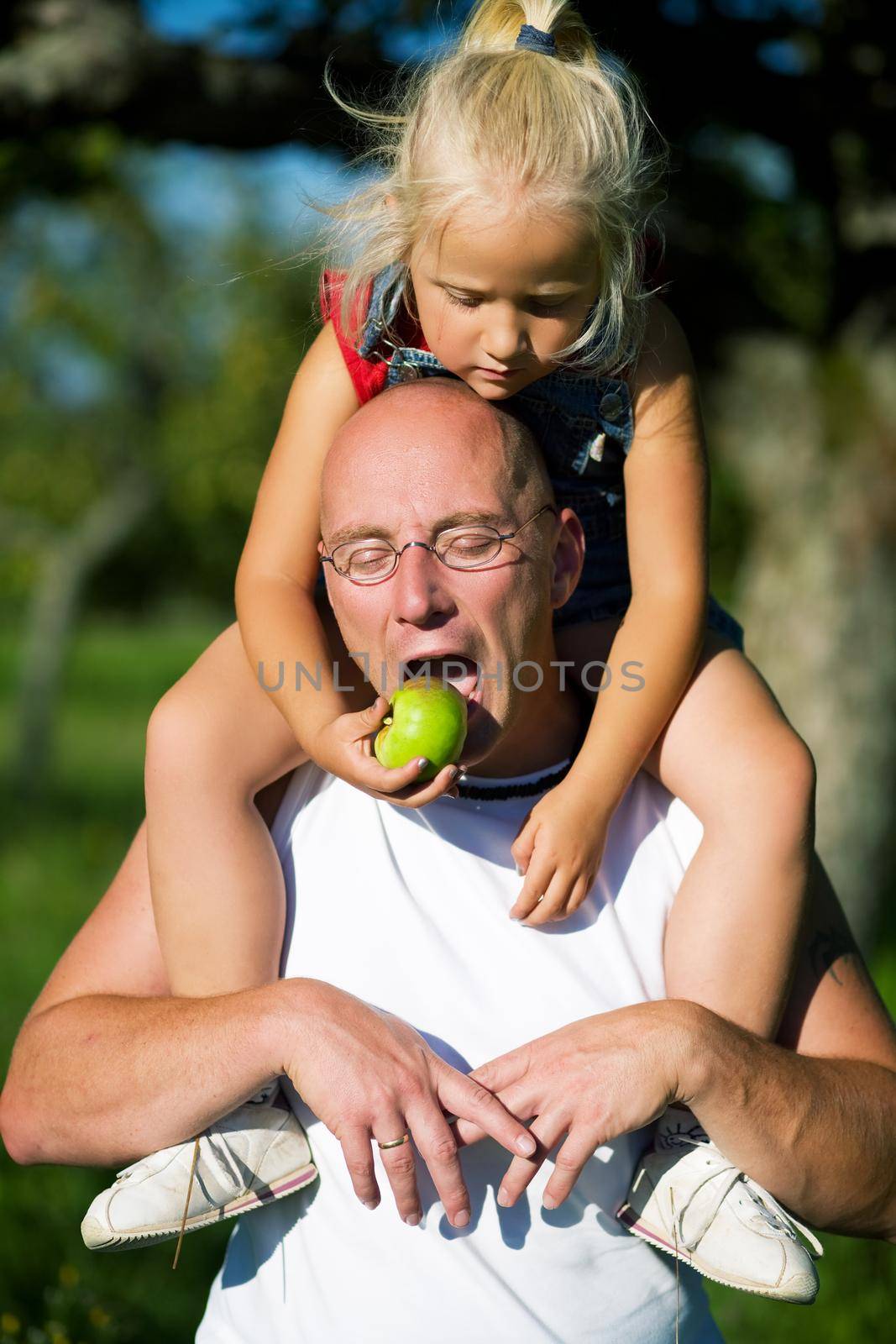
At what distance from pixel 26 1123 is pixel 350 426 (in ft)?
4.09

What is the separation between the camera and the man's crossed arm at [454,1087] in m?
1.93

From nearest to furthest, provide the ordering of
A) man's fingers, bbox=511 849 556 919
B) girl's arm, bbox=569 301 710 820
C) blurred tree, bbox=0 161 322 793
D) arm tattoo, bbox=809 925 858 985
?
man's fingers, bbox=511 849 556 919, girl's arm, bbox=569 301 710 820, arm tattoo, bbox=809 925 858 985, blurred tree, bbox=0 161 322 793

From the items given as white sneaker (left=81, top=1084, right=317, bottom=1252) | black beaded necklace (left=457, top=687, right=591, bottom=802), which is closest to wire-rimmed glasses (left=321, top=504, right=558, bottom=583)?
black beaded necklace (left=457, top=687, right=591, bottom=802)

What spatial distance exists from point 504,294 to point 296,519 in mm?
523

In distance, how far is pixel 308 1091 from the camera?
1.94 meters

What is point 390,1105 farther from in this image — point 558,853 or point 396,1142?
point 558,853

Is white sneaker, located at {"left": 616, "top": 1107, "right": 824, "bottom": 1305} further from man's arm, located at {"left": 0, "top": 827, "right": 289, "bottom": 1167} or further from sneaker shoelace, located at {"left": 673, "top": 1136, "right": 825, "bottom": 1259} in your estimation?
man's arm, located at {"left": 0, "top": 827, "right": 289, "bottom": 1167}

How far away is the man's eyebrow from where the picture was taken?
84.9 inches

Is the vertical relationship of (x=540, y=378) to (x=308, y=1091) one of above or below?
above

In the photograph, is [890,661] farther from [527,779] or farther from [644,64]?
[527,779]

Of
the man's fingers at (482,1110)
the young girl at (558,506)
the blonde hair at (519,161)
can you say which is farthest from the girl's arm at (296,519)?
the man's fingers at (482,1110)

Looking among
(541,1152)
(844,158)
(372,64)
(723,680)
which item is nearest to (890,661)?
(844,158)

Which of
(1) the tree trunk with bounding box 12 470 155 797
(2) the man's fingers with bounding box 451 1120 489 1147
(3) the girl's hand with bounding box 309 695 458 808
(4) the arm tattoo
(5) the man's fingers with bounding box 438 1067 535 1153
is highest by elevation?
(3) the girl's hand with bounding box 309 695 458 808

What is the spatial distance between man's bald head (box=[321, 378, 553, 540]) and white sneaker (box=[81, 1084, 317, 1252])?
94cm
